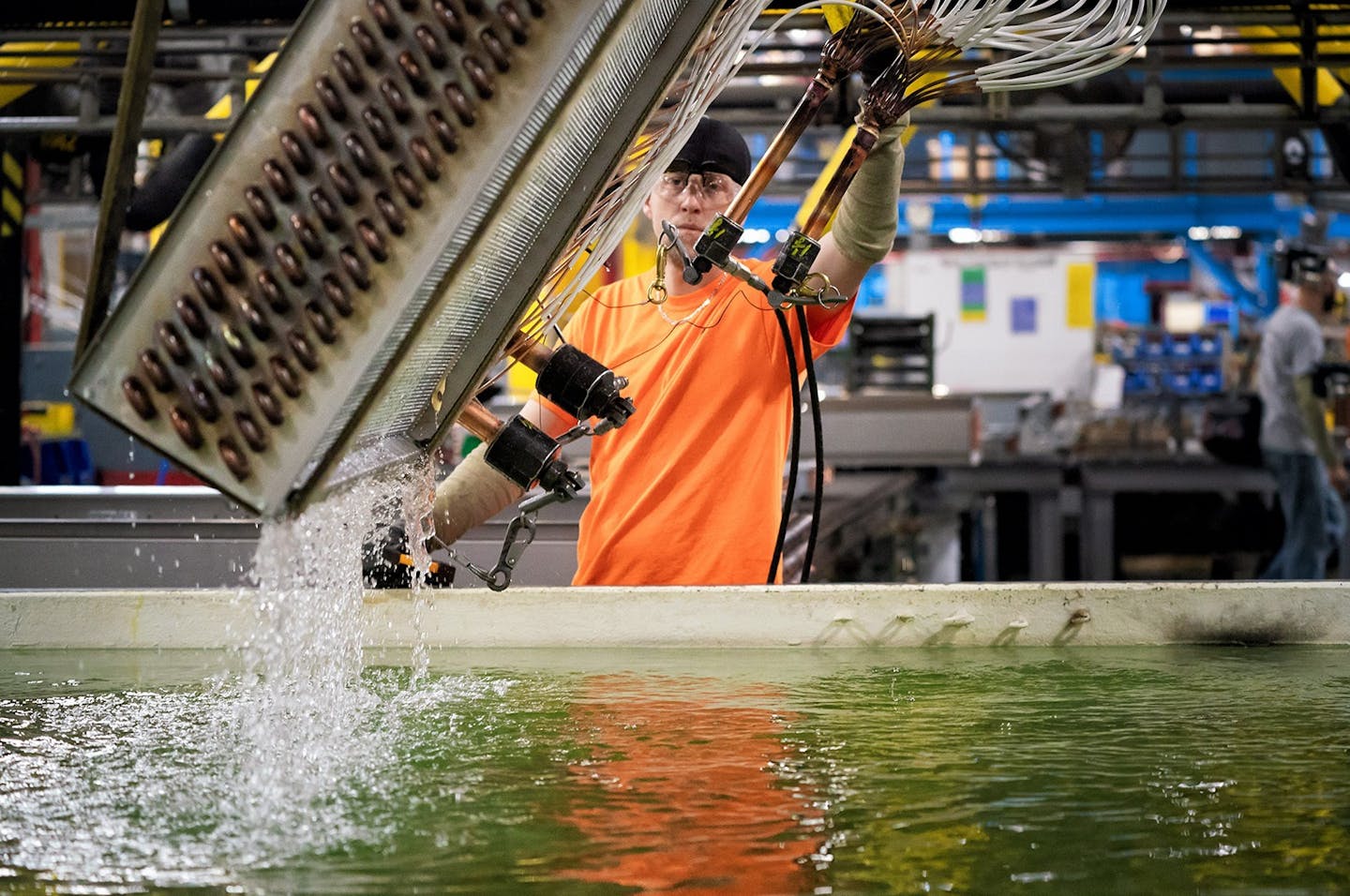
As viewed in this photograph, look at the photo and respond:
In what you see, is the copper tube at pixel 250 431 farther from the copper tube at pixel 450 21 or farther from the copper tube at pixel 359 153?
the copper tube at pixel 450 21

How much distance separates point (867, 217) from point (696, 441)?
1.67 feet

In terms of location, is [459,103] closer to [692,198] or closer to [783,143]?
[783,143]

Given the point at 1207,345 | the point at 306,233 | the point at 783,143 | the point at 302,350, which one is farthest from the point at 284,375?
the point at 1207,345

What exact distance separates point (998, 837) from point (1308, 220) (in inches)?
393

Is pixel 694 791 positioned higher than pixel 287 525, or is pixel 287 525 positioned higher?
pixel 287 525

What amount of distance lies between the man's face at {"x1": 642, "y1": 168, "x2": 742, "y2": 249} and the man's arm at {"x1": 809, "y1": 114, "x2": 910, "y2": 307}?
23 cm

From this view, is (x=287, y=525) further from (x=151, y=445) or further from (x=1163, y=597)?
(x=1163, y=597)

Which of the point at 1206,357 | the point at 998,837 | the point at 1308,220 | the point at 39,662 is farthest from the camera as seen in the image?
the point at 1206,357

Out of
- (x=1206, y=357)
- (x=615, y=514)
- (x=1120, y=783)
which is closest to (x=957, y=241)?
(x=1206, y=357)

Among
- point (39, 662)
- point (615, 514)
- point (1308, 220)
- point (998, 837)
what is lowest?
point (998, 837)

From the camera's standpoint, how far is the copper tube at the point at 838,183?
1.79 meters

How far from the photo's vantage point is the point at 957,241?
1108 cm

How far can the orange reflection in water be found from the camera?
1103 millimetres

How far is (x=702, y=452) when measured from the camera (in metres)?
2.33
